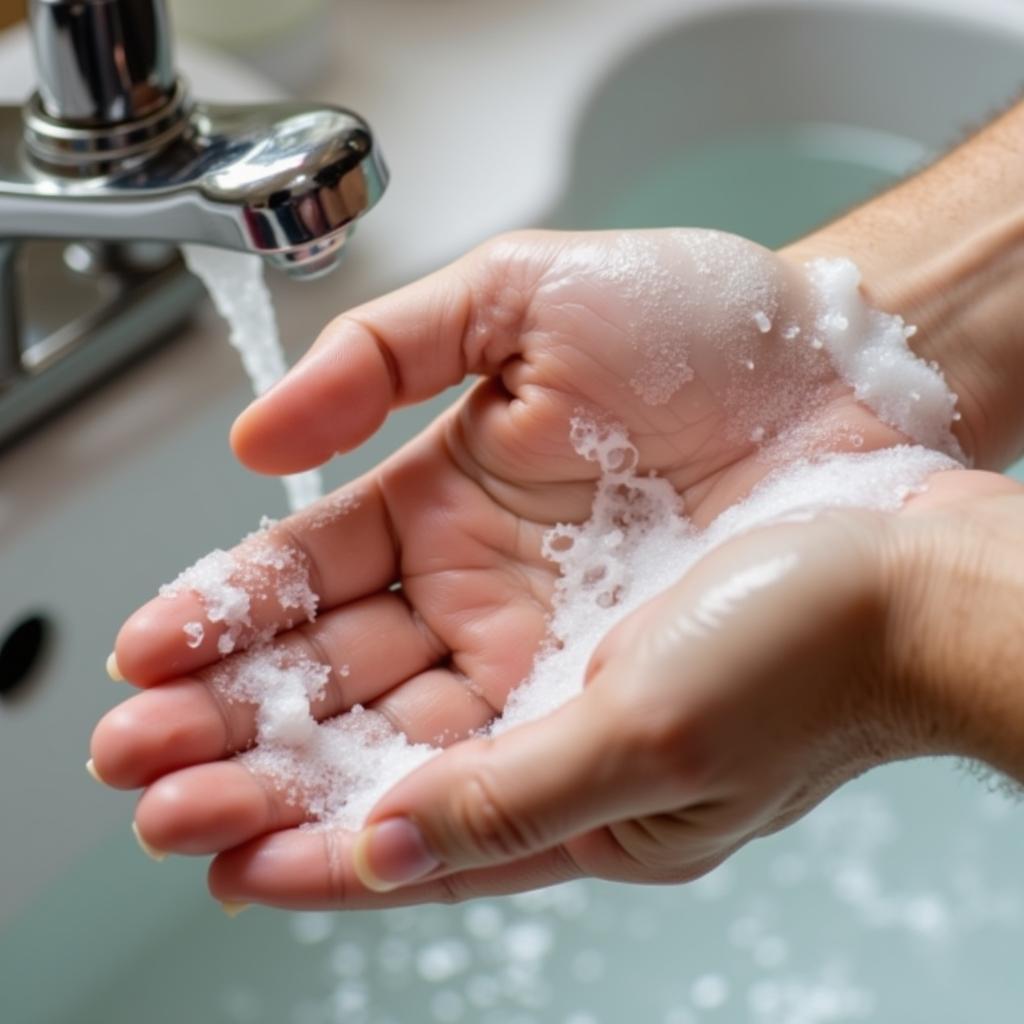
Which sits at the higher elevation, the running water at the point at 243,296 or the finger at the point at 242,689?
the running water at the point at 243,296

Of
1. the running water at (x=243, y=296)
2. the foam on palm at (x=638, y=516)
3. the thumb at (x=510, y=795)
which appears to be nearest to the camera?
the thumb at (x=510, y=795)

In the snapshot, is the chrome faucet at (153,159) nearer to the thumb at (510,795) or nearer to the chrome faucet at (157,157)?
the chrome faucet at (157,157)

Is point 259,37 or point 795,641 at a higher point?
point 259,37

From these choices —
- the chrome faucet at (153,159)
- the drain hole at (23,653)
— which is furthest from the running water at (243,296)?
the drain hole at (23,653)

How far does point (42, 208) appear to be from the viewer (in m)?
0.69

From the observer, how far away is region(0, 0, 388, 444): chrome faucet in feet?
2.10

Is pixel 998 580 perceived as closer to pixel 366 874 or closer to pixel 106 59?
pixel 366 874

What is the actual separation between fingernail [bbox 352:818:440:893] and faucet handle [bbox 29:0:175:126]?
365mm

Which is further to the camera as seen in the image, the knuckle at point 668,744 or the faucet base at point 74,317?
the faucet base at point 74,317

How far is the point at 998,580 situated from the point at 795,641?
9 centimetres

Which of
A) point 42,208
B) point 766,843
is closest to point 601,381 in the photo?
point 42,208

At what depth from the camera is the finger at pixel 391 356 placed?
641 millimetres

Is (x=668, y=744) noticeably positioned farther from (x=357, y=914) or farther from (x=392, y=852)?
(x=357, y=914)

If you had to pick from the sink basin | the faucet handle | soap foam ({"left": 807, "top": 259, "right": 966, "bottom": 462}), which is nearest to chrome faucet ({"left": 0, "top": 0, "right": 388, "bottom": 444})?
the faucet handle
